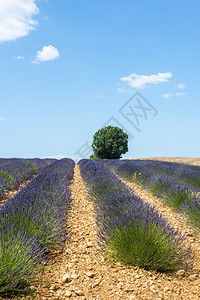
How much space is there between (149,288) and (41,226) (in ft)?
4.86

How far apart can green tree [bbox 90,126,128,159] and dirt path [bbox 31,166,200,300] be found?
31.5 meters

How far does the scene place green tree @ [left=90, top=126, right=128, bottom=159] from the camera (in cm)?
3512

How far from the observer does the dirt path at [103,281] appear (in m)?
2.50

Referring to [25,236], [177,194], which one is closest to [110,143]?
[177,194]

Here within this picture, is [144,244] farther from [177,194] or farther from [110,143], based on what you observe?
[110,143]

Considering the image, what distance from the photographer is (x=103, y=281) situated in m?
2.76

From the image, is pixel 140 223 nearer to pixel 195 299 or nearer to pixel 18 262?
pixel 195 299

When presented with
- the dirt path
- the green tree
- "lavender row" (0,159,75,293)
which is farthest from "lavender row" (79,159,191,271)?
the green tree

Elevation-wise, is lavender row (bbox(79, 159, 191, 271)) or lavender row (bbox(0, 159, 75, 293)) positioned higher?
lavender row (bbox(0, 159, 75, 293))

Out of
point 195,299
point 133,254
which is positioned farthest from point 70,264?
→ point 195,299

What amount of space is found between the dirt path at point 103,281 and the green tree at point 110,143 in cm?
3152

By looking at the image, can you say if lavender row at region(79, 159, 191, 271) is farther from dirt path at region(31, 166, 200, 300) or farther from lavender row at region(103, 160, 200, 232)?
lavender row at region(103, 160, 200, 232)

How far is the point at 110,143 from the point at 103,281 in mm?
32000

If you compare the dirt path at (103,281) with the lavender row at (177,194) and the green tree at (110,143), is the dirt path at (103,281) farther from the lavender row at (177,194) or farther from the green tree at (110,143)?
the green tree at (110,143)
